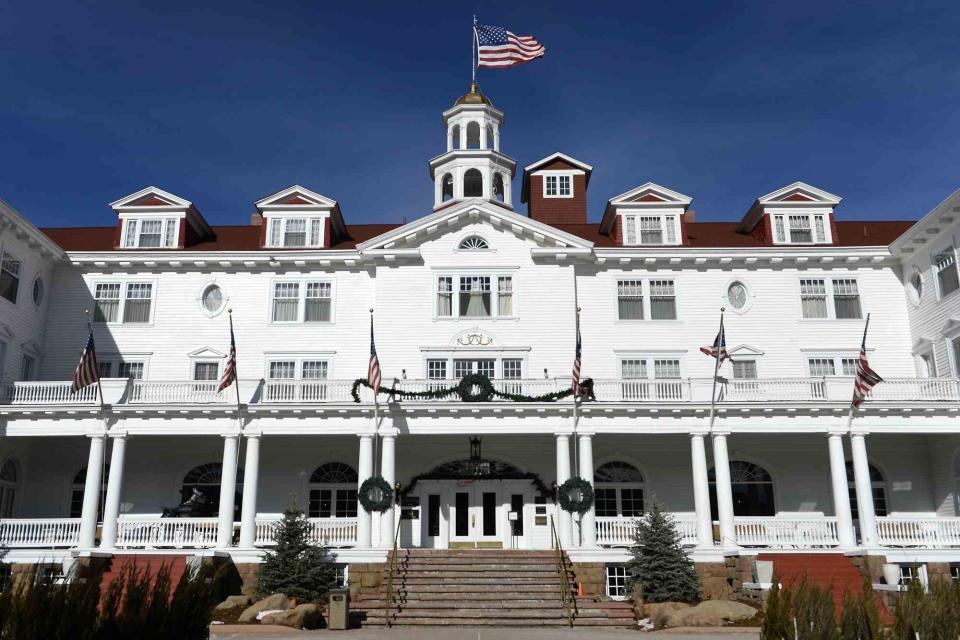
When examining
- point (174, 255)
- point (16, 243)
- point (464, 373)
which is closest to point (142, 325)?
point (174, 255)

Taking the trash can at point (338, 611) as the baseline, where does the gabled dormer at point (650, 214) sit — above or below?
above

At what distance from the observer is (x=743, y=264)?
35.2 meters

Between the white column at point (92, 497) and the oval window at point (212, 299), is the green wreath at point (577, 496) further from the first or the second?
the oval window at point (212, 299)

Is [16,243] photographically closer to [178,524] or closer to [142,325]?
[142,325]

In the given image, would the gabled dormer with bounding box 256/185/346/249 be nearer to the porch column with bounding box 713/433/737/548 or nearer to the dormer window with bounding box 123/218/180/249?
the dormer window with bounding box 123/218/180/249

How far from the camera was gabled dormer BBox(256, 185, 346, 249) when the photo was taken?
3612 cm

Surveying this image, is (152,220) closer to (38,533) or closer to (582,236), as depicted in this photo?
(38,533)

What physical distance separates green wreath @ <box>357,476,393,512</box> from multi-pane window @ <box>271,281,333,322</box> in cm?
839

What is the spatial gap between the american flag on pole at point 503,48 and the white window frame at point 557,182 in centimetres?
524

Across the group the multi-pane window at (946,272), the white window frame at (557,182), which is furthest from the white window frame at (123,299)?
the multi-pane window at (946,272)

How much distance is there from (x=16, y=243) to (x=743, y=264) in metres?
27.3

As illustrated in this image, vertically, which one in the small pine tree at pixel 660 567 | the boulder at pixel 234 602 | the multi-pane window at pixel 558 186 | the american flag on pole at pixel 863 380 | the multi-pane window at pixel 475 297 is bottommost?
the boulder at pixel 234 602

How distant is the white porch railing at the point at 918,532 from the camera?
93.8 ft

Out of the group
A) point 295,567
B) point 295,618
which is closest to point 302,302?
point 295,567
